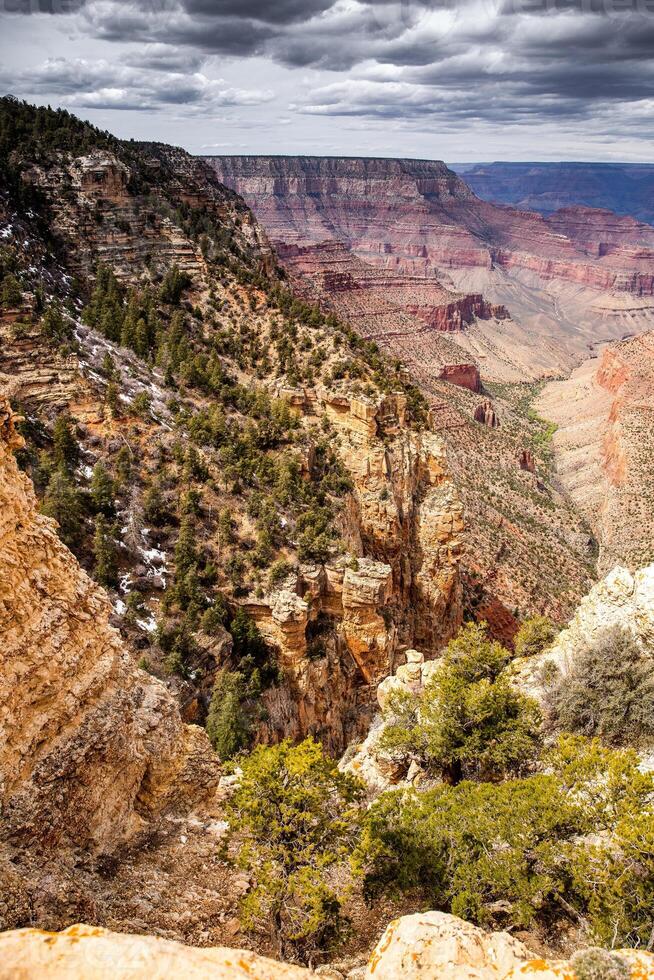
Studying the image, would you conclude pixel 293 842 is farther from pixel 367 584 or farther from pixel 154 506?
pixel 154 506

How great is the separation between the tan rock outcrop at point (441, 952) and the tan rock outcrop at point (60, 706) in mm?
6568

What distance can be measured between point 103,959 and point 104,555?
1970 centimetres

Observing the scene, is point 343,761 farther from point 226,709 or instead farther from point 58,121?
point 58,121

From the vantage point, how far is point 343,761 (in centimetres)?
2783

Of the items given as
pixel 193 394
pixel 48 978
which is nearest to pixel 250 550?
pixel 193 394

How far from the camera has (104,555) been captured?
25.9 metres

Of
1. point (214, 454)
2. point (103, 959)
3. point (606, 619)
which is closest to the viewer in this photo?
point (103, 959)

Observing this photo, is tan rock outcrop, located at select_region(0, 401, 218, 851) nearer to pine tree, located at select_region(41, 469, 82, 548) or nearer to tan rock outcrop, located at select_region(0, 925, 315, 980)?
tan rock outcrop, located at select_region(0, 925, 315, 980)

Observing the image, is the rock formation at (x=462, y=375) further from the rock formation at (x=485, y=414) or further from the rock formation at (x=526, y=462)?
the rock formation at (x=526, y=462)

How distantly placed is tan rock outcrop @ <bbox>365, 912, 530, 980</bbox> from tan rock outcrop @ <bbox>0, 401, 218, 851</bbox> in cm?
657

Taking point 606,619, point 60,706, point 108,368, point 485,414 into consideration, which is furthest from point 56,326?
point 485,414

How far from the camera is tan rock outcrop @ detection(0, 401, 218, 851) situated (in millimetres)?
11648

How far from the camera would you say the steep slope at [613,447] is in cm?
8560

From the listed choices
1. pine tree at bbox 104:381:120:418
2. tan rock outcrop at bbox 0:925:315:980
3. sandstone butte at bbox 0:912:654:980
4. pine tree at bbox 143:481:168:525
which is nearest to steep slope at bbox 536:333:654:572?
pine tree at bbox 143:481:168:525
